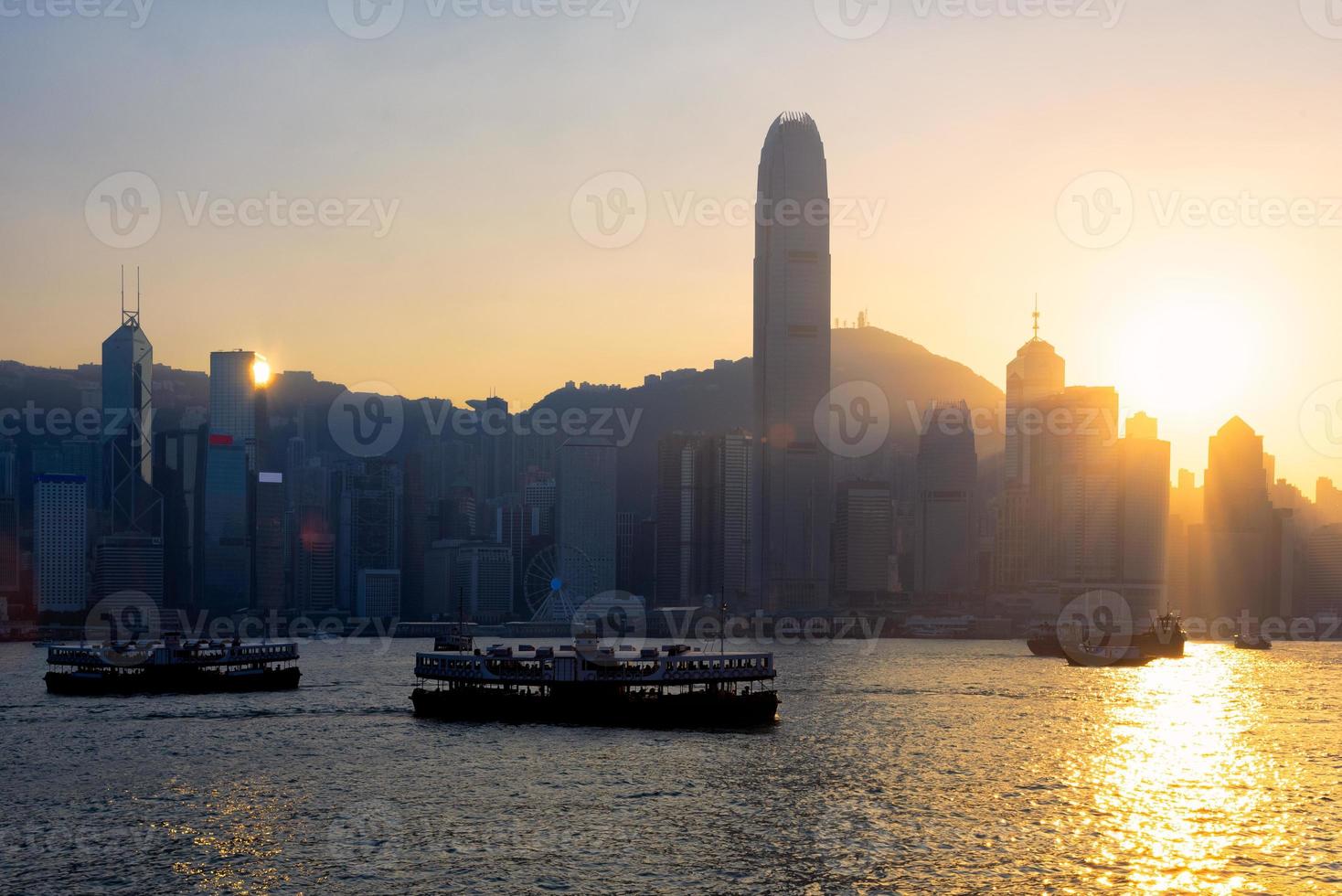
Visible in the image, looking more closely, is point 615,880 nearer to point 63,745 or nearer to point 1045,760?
point 1045,760

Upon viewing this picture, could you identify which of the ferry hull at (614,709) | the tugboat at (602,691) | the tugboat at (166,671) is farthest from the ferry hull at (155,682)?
the ferry hull at (614,709)

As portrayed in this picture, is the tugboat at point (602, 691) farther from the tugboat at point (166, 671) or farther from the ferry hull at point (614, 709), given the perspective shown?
the tugboat at point (166, 671)

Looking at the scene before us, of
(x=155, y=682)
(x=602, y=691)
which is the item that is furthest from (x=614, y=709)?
(x=155, y=682)

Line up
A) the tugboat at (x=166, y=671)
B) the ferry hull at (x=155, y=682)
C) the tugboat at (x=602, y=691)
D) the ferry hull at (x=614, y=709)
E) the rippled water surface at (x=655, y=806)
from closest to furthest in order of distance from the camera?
1. the rippled water surface at (x=655, y=806)
2. the ferry hull at (x=614, y=709)
3. the tugboat at (x=602, y=691)
4. the ferry hull at (x=155, y=682)
5. the tugboat at (x=166, y=671)

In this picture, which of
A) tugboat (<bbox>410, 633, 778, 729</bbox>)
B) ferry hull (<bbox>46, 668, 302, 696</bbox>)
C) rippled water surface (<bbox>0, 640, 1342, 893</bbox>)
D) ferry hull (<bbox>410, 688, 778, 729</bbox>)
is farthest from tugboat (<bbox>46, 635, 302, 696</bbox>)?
ferry hull (<bbox>410, 688, 778, 729</bbox>)

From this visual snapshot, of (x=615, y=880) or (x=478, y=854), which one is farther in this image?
(x=478, y=854)

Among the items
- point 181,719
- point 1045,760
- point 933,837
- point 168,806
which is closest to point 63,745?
point 181,719
